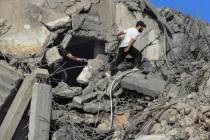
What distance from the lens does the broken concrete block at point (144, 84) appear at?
11.2 metres

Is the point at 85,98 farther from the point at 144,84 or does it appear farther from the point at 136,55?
the point at 136,55

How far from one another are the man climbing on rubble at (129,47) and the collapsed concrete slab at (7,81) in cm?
195

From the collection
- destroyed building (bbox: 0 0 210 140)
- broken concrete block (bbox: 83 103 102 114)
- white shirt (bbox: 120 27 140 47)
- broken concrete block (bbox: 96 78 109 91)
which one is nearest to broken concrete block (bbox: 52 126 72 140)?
destroyed building (bbox: 0 0 210 140)

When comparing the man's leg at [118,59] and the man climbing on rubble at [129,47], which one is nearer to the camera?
the man climbing on rubble at [129,47]

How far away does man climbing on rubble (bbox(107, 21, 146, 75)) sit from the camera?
480 inches

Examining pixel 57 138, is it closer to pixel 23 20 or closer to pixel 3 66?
pixel 3 66

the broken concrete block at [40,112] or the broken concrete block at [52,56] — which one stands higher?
the broken concrete block at [52,56]

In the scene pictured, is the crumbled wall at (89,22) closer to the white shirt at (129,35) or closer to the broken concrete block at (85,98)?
the white shirt at (129,35)

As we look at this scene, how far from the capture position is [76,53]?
1380cm

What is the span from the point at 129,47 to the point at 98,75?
2.61 ft

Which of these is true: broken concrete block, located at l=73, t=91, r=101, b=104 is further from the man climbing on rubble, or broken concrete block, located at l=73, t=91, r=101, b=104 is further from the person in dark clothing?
the person in dark clothing

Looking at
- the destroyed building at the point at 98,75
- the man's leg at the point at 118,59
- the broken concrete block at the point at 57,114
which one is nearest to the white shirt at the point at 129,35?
the man's leg at the point at 118,59

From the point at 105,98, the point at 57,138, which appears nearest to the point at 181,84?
the point at 105,98

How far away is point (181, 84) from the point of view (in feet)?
36.6
